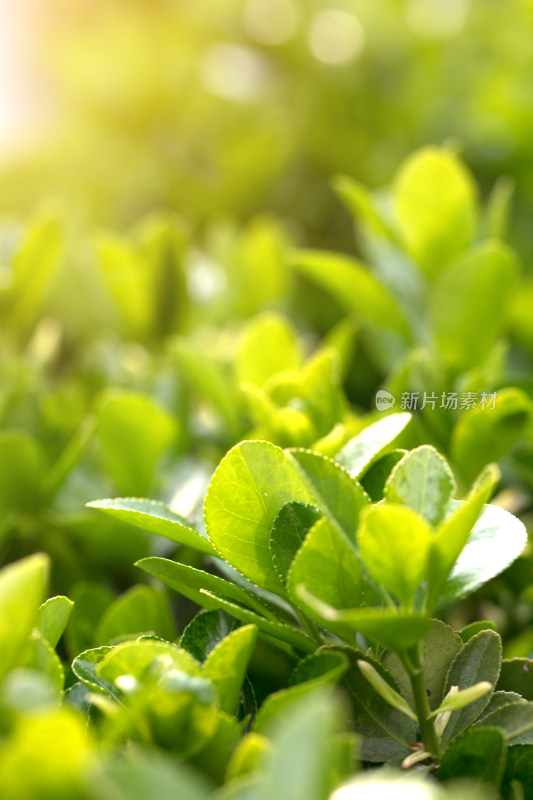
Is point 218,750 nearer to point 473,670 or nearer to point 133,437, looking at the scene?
point 473,670

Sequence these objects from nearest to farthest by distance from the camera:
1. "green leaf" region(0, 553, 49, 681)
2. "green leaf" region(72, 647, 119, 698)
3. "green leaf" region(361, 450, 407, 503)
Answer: "green leaf" region(0, 553, 49, 681)
"green leaf" region(72, 647, 119, 698)
"green leaf" region(361, 450, 407, 503)

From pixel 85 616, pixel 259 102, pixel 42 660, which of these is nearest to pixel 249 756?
pixel 42 660

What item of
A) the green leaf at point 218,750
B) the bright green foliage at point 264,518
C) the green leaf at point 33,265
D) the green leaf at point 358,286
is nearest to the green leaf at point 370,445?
the bright green foliage at point 264,518

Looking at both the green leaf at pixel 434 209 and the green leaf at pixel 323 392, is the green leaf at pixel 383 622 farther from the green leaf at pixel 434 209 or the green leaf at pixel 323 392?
the green leaf at pixel 434 209

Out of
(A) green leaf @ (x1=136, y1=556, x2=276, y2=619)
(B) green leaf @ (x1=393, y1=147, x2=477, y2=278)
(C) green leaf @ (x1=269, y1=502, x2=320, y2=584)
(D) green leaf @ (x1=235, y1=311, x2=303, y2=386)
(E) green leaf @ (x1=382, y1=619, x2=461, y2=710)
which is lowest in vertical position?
(E) green leaf @ (x1=382, y1=619, x2=461, y2=710)

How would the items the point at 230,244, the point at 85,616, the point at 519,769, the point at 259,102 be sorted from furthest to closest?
the point at 259,102, the point at 230,244, the point at 85,616, the point at 519,769

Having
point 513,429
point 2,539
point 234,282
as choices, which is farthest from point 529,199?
point 2,539

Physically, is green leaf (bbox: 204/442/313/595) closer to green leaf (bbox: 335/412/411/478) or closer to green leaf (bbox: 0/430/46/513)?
green leaf (bbox: 335/412/411/478)

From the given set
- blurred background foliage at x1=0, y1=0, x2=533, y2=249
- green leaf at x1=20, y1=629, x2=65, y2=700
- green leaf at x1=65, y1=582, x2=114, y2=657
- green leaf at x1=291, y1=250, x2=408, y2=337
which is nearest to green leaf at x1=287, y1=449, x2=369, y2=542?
green leaf at x1=20, y1=629, x2=65, y2=700
